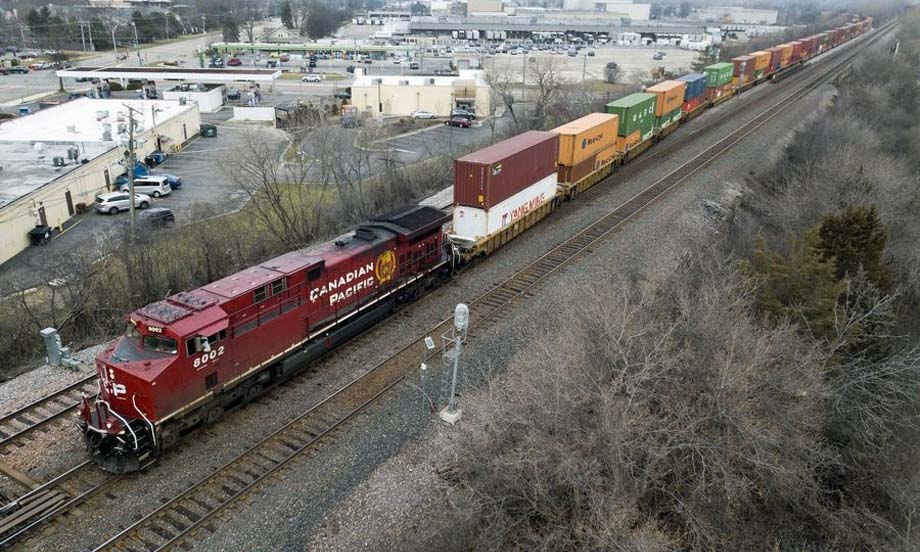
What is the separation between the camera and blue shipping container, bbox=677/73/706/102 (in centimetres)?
5203

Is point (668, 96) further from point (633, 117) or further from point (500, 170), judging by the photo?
point (500, 170)

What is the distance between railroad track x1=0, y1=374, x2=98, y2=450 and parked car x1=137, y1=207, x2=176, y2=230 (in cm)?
1764

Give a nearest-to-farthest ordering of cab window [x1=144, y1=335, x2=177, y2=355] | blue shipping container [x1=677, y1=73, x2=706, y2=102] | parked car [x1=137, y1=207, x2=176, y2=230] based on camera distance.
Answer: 1. cab window [x1=144, y1=335, x2=177, y2=355]
2. parked car [x1=137, y1=207, x2=176, y2=230]
3. blue shipping container [x1=677, y1=73, x2=706, y2=102]

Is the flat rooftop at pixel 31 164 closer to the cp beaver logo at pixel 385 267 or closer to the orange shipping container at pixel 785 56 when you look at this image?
the cp beaver logo at pixel 385 267

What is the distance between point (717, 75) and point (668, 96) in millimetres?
16676

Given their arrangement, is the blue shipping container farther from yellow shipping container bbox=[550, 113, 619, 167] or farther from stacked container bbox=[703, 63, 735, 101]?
yellow shipping container bbox=[550, 113, 619, 167]

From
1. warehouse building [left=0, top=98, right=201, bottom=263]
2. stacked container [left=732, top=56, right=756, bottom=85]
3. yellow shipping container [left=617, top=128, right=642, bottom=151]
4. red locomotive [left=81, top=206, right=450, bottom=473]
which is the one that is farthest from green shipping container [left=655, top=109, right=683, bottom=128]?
warehouse building [left=0, top=98, right=201, bottom=263]

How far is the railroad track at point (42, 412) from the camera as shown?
15.7m

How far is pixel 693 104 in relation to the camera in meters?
54.4

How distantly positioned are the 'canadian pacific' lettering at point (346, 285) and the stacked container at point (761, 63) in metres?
64.4

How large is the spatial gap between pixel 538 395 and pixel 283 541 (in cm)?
618

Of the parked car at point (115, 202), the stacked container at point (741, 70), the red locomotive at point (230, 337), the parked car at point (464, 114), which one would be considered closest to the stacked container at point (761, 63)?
the stacked container at point (741, 70)

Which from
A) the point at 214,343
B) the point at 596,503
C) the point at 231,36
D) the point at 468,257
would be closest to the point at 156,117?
the point at 468,257

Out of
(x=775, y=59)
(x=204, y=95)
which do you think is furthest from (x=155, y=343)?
(x=775, y=59)
